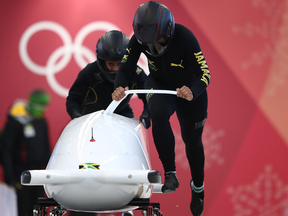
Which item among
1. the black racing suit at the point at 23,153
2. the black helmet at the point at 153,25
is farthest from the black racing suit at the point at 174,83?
the black racing suit at the point at 23,153

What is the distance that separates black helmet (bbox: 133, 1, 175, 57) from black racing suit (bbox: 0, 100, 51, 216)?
1.59 meters

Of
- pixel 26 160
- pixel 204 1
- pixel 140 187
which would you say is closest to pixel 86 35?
pixel 204 1

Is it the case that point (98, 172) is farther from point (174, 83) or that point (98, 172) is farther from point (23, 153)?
point (23, 153)

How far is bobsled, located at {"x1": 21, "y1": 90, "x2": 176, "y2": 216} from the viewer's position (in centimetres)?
175

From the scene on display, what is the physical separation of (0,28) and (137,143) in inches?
137

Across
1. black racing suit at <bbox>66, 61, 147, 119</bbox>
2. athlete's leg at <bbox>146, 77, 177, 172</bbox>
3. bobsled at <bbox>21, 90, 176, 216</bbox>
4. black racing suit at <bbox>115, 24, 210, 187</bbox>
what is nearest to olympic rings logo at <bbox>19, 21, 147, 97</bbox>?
black racing suit at <bbox>66, 61, 147, 119</bbox>

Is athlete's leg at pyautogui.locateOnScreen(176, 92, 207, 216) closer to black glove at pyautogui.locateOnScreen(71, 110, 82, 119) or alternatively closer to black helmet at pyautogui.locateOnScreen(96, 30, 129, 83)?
black helmet at pyautogui.locateOnScreen(96, 30, 129, 83)

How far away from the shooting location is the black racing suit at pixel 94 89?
10.6ft

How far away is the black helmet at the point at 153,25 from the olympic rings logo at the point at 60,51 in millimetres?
2724

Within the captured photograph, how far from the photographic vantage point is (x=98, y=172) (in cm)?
175

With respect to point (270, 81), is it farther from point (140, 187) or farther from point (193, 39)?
point (140, 187)

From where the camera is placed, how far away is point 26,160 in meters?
3.23

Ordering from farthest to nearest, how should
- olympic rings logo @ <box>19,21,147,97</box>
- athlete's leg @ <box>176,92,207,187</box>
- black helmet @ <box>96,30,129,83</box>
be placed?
olympic rings logo @ <box>19,21,147,97</box>
black helmet @ <box>96,30,129,83</box>
athlete's leg @ <box>176,92,207,187</box>

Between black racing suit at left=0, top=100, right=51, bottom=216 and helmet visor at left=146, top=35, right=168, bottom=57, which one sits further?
black racing suit at left=0, top=100, right=51, bottom=216
